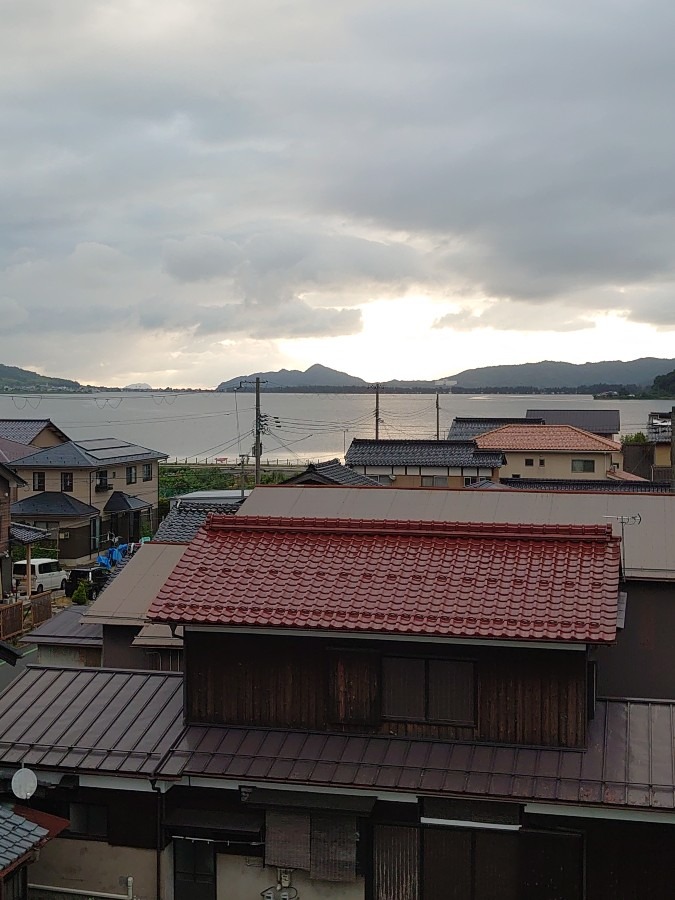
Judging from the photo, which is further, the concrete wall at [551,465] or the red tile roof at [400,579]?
the concrete wall at [551,465]

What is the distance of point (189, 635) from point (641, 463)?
53930 mm

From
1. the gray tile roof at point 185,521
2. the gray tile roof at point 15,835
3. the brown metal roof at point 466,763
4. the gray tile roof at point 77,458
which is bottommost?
the gray tile roof at point 15,835

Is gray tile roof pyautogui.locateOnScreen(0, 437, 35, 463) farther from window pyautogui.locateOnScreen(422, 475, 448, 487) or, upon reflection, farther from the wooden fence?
window pyautogui.locateOnScreen(422, 475, 448, 487)

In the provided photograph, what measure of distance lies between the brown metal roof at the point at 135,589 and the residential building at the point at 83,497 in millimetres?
23945

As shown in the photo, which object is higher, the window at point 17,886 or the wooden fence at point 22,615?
the window at point 17,886

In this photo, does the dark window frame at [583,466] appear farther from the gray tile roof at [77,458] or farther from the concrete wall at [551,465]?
the gray tile roof at [77,458]

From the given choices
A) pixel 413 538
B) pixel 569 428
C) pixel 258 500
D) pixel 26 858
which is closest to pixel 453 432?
pixel 569 428

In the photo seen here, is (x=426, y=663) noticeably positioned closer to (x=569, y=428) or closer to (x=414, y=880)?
(x=414, y=880)

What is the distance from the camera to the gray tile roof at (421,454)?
46.4m

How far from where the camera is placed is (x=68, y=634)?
73.8 feet

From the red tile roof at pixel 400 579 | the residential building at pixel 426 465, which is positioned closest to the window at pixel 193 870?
the red tile roof at pixel 400 579

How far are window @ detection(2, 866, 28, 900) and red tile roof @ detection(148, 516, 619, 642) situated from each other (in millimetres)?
4030

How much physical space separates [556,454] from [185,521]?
106 ft

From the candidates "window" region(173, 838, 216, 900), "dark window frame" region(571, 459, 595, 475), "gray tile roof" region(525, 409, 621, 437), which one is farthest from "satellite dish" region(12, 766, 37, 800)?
"gray tile roof" region(525, 409, 621, 437)
